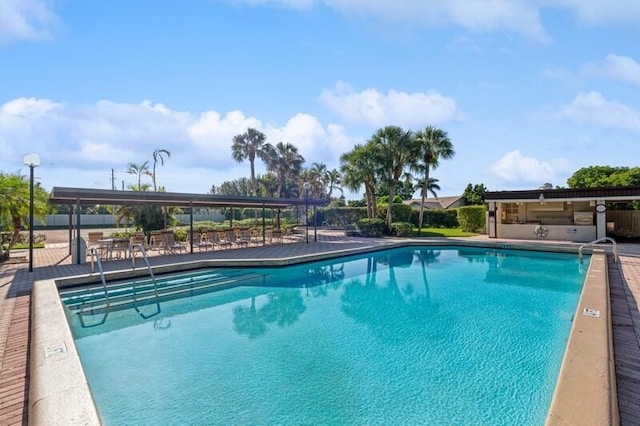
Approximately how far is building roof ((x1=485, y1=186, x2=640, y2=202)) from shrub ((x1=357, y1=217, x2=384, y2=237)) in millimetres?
5970

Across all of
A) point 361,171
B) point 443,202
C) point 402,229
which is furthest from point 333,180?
point 402,229

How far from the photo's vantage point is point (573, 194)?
55.3 ft

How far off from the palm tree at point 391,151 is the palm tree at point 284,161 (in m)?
19.6

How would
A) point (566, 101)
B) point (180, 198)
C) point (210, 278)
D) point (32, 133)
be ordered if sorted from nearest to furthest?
point (210, 278)
point (180, 198)
point (566, 101)
point (32, 133)

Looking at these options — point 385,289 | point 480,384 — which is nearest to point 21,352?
point 480,384

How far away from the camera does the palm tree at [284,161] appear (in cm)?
3922

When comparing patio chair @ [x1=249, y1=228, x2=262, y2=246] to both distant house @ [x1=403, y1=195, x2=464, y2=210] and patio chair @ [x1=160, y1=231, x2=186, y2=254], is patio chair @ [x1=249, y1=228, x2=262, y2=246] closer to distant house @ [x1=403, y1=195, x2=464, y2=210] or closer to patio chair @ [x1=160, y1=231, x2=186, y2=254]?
patio chair @ [x1=160, y1=231, x2=186, y2=254]

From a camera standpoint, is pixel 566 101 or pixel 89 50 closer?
pixel 89 50

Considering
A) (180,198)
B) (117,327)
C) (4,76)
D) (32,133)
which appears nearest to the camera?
(117,327)

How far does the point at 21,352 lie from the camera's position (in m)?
4.07

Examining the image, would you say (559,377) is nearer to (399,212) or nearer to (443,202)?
(399,212)

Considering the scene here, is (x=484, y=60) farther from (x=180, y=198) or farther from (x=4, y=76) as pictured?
(x=4, y=76)

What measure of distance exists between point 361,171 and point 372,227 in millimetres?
3401

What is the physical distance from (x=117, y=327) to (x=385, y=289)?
5989 mm
